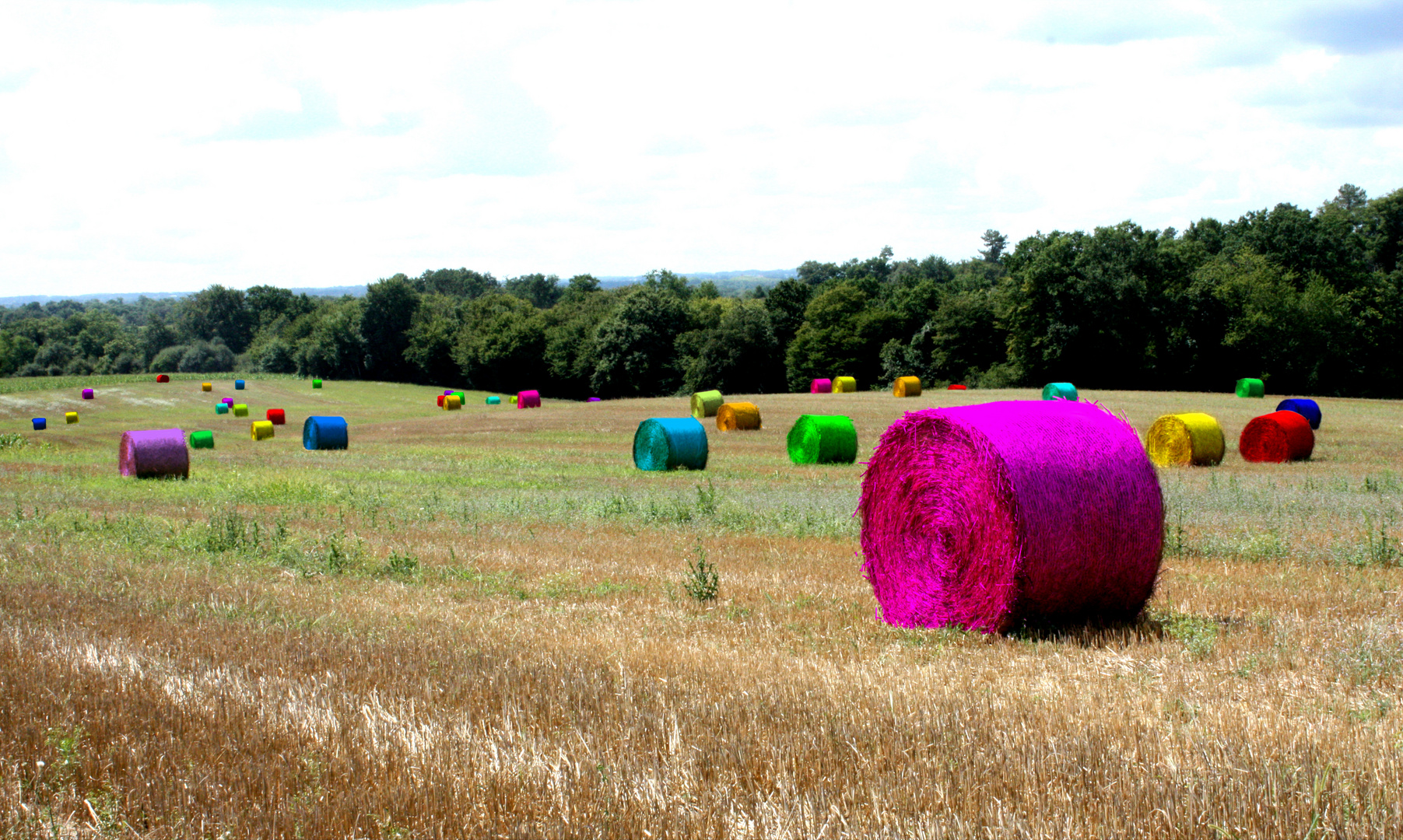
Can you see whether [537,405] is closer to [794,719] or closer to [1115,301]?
[1115,301]

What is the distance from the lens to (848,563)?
12.2 meters

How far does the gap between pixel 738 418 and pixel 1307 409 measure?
1910cm

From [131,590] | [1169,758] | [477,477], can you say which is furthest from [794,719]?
[477,477]

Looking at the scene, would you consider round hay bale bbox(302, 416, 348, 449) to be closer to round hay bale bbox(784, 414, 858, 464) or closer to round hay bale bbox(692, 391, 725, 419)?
round hay bale bbox(692, 391, 725, 419)

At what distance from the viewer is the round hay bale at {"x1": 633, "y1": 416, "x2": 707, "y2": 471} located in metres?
26.4

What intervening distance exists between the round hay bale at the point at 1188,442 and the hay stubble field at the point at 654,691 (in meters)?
8.71

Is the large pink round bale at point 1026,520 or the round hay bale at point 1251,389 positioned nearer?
the large pink round bale at point 1026,520

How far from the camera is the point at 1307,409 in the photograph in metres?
34.7

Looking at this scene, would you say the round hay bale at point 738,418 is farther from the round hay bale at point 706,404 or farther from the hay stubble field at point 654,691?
the hay stubble field at point 654,691

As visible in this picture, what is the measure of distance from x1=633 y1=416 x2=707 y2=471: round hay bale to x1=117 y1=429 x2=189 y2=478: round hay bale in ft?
35.9

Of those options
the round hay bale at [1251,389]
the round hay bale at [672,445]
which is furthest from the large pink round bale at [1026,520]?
the round hay bale at [1251,389]

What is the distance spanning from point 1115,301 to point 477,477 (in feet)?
191

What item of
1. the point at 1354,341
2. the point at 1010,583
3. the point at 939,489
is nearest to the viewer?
the point at 1010,583

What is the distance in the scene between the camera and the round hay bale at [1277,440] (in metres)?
25.1
